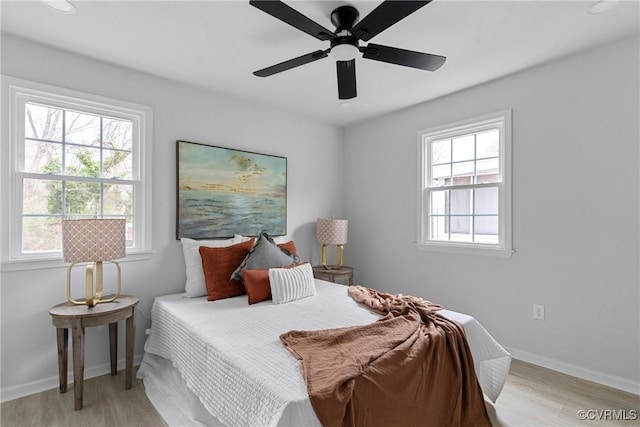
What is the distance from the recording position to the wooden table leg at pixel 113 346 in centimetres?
253

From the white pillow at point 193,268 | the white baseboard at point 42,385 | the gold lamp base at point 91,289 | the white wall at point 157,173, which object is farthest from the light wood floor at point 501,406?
the white pillow at point 193,268

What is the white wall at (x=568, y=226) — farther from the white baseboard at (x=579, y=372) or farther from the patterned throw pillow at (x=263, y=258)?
the patterned throw pillow at (x=263, y=258)

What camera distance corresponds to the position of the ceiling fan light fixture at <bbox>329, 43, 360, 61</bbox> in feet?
6.49

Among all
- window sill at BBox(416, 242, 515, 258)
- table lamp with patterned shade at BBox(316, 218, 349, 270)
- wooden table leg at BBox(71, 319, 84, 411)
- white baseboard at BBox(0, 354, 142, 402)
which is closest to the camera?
wooden table leg at BBox(71, 319, 84, 411)

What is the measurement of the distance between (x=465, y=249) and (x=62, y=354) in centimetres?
341

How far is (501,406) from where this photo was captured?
2201 millimetres

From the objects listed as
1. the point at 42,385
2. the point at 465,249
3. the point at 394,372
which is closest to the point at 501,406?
the point at 394,372

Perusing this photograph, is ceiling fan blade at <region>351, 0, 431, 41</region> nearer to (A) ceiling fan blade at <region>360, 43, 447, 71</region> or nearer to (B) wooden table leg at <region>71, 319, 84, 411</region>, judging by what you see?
(A) ceiling fan blade at <region>360, 43, 447, 71</region>

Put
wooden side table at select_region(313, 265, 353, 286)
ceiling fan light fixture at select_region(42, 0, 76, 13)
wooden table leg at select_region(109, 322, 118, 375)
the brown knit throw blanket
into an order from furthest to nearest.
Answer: wooden side table at select_region(313, 265, 353, 286) < wooden table leg at select_region(109, 322, 118, 375) < ceiling fan light fixture at select_region(42, 0, 76, 13) < the brown knit throw blanket

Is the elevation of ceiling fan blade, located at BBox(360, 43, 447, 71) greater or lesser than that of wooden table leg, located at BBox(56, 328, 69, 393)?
greater

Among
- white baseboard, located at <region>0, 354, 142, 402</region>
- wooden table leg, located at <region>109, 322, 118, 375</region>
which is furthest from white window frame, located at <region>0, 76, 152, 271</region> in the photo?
white baseboard, located at <region>0, 354, 142, 402</region>

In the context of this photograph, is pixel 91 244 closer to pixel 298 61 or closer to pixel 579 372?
pixel 298 61

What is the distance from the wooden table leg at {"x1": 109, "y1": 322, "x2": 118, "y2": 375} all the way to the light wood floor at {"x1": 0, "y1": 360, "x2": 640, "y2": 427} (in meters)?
0.09

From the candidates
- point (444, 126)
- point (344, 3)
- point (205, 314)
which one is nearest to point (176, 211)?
point (205, 314)
